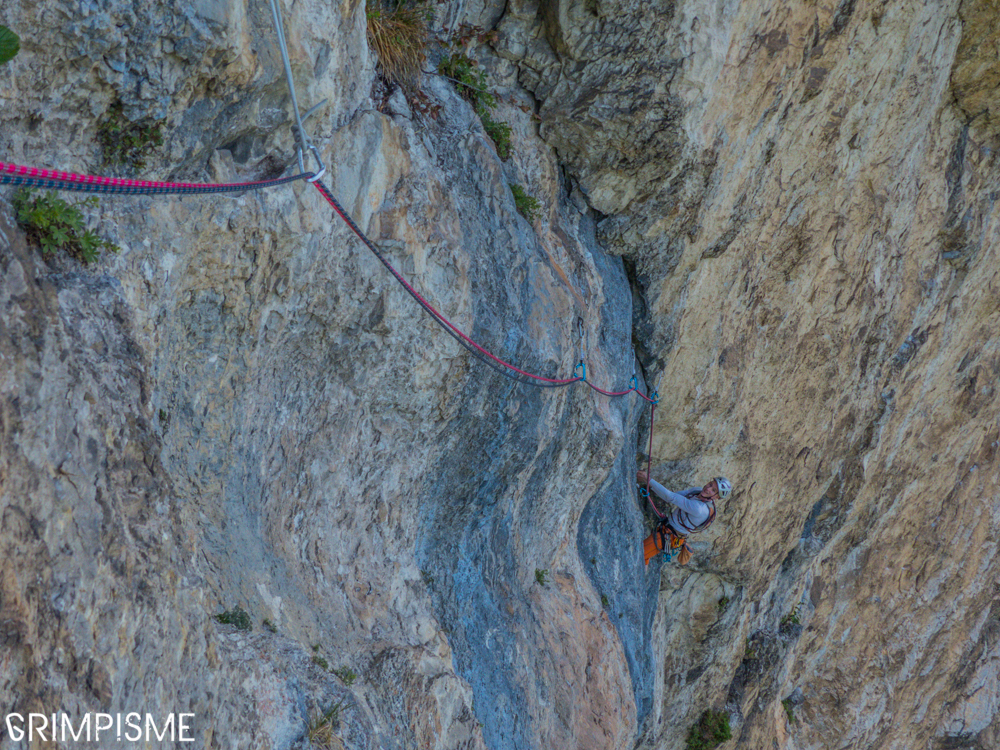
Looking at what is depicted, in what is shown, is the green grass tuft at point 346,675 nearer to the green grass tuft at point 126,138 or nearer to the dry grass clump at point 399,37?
the green grass tuft at point 126,138

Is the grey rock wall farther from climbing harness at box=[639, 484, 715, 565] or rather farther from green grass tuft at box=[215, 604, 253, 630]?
climbing harness at box=[639, 484, 715, 565]

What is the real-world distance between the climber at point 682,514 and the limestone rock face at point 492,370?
337mm

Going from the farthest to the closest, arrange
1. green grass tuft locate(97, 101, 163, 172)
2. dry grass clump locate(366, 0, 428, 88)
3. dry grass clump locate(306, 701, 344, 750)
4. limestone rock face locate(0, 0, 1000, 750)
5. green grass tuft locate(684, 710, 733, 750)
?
green grass tuft locate(684, 710, 733, 750)
dry grass clump locate(366, 0, 428, 88)
dry grass clump locate(306, 701, 344, 750)
green grass tuft locate(97, 101, 163, 172)
limestone rock face locate(0, 0, 1000, 750)

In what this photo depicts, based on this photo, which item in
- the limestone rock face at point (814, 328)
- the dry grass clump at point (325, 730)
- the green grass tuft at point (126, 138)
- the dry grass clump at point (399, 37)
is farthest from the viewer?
the limestone rock face at point (814, 328)

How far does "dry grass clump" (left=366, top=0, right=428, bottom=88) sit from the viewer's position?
5.36m

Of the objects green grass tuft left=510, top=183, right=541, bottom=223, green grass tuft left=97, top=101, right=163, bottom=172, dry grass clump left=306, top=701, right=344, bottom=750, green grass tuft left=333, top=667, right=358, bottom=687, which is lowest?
dry grass clump left=306, top=701, right=344, bottom=750

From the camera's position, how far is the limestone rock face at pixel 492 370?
10.5ft

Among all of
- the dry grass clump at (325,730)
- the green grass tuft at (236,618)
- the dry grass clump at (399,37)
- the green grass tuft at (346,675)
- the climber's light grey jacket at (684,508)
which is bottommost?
the dry grass clump at (325,730)

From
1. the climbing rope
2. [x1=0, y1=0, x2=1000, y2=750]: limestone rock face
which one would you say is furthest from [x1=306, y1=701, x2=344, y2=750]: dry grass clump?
the climbing rope

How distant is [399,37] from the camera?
219 inches

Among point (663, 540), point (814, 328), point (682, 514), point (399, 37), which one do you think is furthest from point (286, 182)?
point (814, 328)

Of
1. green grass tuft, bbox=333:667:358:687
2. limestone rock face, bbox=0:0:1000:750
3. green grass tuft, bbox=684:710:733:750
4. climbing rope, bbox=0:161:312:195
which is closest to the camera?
climbing rope, bbox=0:161:312:195

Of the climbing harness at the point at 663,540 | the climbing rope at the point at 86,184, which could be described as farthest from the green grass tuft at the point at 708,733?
the climbing rope at the point at 86,184

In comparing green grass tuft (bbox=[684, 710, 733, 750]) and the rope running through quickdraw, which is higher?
the rope running through quickdraw
